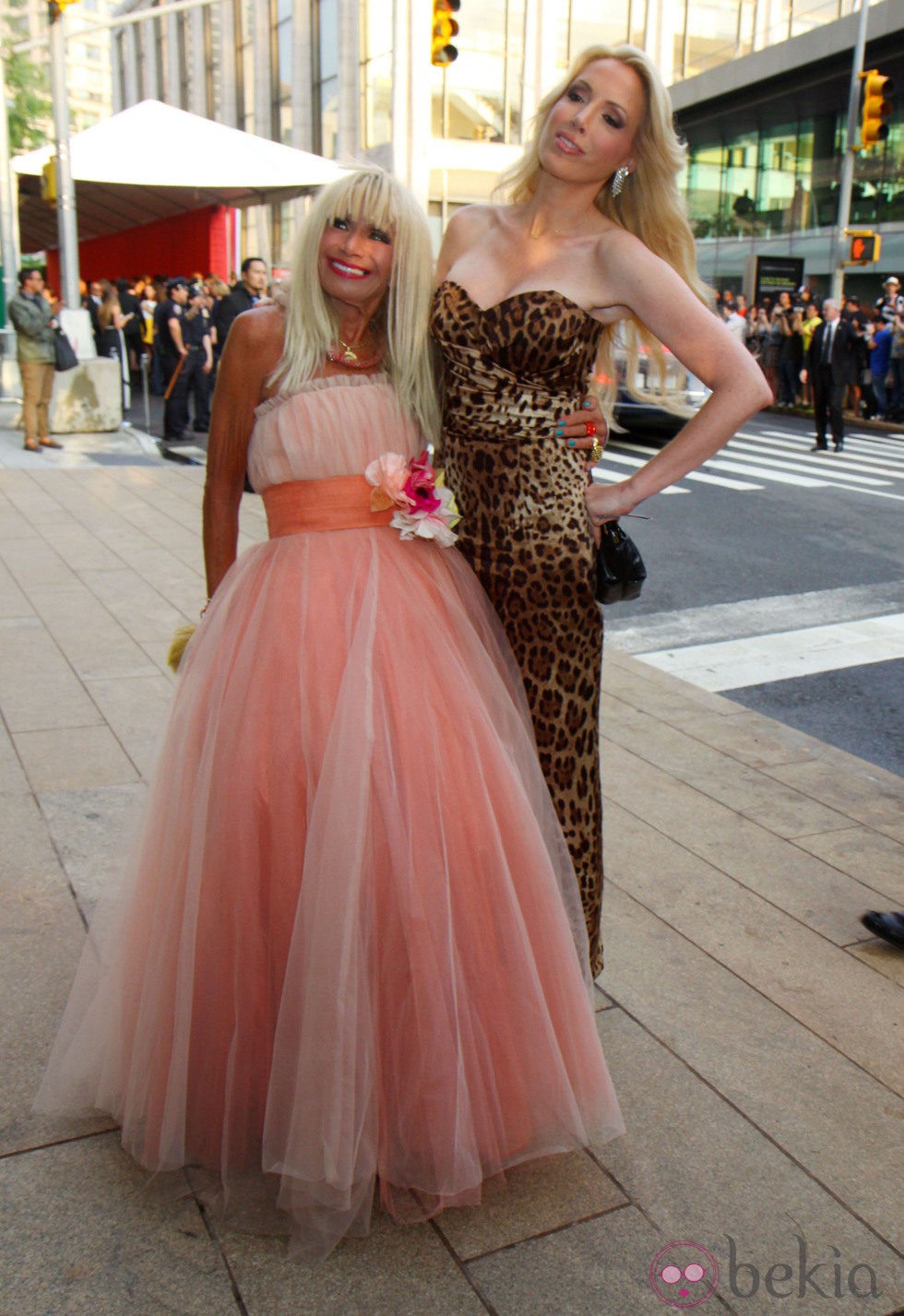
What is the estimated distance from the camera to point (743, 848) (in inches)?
163

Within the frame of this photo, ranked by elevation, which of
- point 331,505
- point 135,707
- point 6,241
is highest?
point 6,241

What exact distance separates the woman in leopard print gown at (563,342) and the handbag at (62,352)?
11.3m

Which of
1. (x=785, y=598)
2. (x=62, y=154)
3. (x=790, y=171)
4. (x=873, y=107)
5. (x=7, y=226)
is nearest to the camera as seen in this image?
(x=785, y=598)

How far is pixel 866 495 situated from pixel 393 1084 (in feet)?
38.5

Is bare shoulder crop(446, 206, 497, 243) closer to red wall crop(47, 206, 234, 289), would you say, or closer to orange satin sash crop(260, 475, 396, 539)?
orange satin sash crop(260, 475, 396, 539)

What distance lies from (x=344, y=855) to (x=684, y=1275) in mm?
974

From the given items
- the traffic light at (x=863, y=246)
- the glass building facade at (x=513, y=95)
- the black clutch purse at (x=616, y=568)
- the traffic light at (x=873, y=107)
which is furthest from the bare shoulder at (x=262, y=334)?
the glass building facade at (x=513, y=95)

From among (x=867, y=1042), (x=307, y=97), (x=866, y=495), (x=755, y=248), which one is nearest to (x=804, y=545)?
(x=866, y=495)

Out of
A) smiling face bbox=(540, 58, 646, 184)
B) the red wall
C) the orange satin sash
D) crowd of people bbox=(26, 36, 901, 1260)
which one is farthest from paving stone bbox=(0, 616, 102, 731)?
the red wall

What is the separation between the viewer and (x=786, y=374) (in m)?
22.5

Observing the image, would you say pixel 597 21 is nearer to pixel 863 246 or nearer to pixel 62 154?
pixel 863 246

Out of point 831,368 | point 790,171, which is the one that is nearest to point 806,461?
point 831,368

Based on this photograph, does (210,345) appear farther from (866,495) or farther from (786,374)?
(786,374)

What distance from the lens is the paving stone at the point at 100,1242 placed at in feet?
6.90
